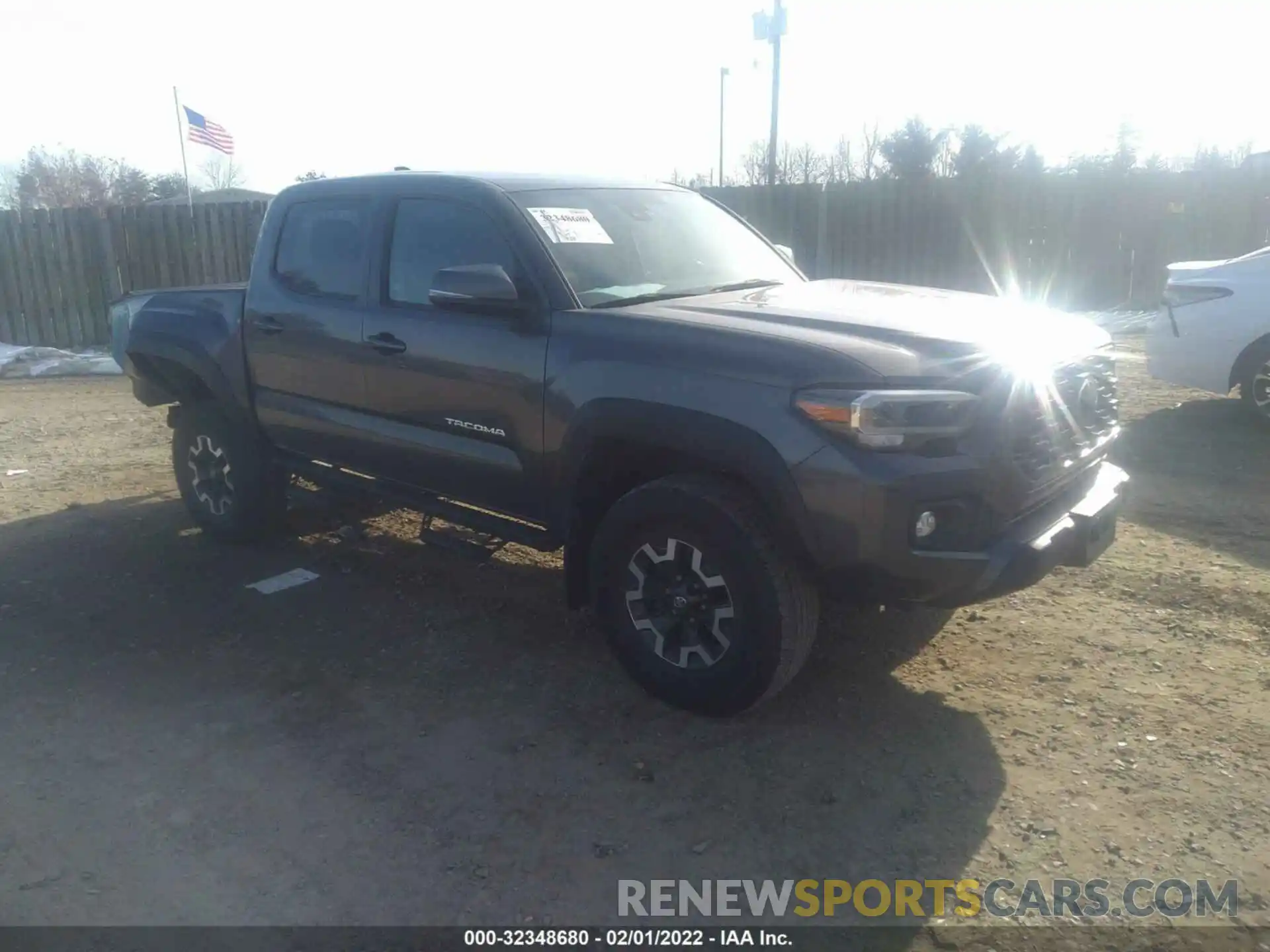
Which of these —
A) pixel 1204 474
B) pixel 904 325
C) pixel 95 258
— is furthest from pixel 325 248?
pixel 95 258

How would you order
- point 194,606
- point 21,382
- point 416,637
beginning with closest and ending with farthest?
1. point 416,637
2. point 194,606
3. point 21,382

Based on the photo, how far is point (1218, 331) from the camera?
7898mm

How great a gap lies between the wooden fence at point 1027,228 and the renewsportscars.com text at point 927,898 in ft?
40.8

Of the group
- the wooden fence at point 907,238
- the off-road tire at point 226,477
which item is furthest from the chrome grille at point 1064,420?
the wooden fence at point 907,238

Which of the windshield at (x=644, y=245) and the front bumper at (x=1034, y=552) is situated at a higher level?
the windshield at (x=644, y=245)

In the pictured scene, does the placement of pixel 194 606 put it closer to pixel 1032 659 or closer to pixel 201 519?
pixel 201 519

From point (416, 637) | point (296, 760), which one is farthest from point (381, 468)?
point (296, 760)

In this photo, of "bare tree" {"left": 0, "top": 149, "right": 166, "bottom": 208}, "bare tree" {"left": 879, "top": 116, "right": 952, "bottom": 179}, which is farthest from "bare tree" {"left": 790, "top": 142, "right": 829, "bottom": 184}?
"bare tree" {"left": 0, "top": 149, "right": 166, "bottom": 208}

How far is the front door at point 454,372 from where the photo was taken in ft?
13.7

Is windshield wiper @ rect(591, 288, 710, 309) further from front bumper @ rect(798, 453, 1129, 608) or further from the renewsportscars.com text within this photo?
the renewsportscars.com text

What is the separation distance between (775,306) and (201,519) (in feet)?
12.5

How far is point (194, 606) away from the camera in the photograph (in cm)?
518

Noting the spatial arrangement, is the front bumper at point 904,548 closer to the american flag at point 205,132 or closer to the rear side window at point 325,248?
the rear side window at point 325,248

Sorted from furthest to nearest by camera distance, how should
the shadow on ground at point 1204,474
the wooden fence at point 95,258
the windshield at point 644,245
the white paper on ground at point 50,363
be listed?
1. the wooden fence at point 95,258
2. the white paper on ground at point 50,363
3. the shadow on ground at point 1204,474
4. the windshield at point 644,245
